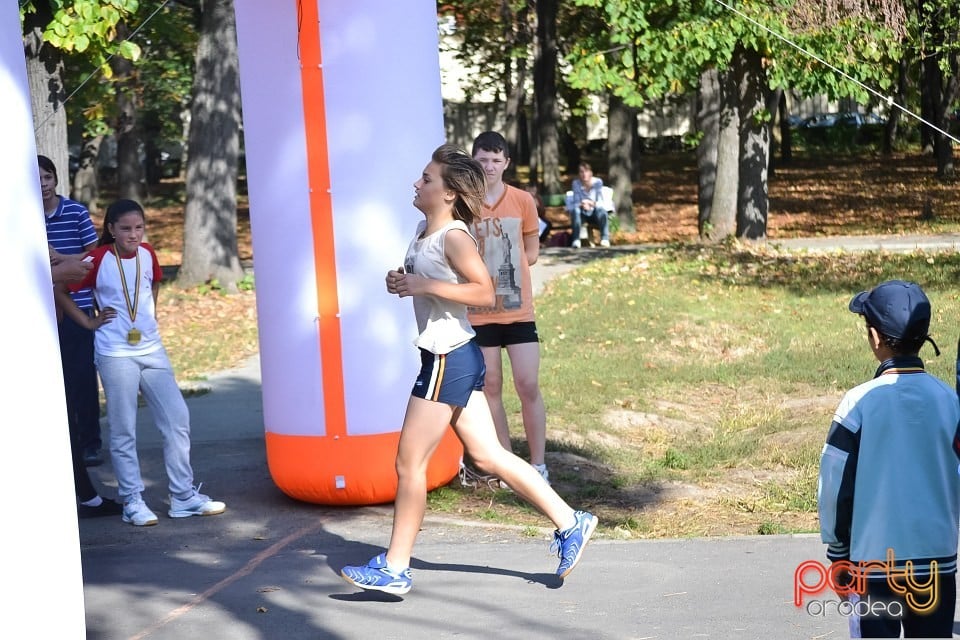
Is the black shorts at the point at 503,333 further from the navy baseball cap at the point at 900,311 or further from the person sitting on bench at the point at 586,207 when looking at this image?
the person sitting on bench at the point at 586,207

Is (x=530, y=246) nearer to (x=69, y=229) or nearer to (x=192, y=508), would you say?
(x=192, y=508)

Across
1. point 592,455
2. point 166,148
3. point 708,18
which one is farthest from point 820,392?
point 166,148

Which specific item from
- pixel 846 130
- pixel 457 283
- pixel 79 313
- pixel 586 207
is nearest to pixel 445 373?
pixel 457 283

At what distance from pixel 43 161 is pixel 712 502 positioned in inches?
166

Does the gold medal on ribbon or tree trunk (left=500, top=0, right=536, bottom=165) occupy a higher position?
tree trunk (left=500, top=0, right=536, bottom=165)

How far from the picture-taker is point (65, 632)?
4.15m

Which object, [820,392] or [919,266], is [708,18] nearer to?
[919,266]

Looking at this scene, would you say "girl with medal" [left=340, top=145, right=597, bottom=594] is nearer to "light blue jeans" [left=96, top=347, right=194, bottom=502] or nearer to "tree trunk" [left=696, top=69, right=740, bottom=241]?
"light blue jeans" [left=96, top=347, right=194, bottom=502]

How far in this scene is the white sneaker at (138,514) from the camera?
6754 millimetres

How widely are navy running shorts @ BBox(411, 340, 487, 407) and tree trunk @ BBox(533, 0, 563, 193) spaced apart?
81.7 ft

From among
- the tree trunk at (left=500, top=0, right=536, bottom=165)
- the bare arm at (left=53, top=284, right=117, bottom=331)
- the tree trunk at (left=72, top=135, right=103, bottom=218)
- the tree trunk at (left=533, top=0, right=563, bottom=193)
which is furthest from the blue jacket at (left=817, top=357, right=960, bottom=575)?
the tree trunk at (left=72, top=135, right=103, bottom=218)

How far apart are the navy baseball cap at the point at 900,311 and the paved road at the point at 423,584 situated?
4.96ft

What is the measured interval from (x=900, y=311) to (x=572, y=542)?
2.15m

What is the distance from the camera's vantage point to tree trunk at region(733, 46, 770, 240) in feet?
59.2
